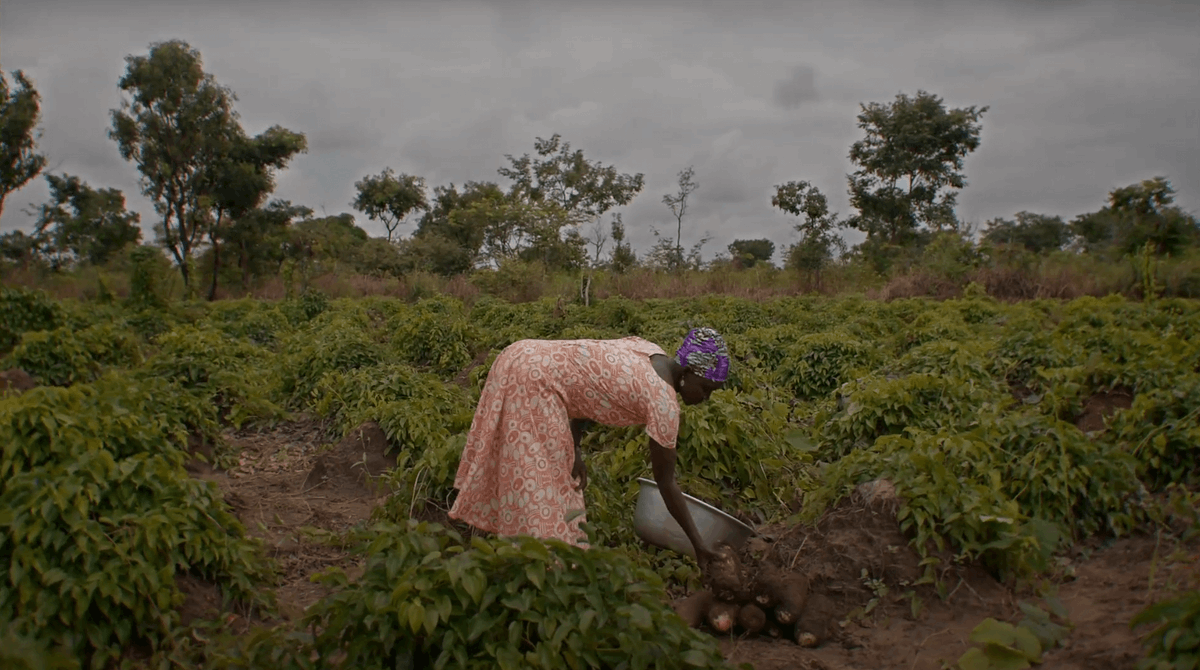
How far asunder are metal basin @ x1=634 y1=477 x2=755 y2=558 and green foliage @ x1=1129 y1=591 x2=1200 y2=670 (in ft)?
5.50

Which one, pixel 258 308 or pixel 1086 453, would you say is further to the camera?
pixel 258 308

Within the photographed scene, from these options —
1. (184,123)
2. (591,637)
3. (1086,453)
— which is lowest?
(591,637)

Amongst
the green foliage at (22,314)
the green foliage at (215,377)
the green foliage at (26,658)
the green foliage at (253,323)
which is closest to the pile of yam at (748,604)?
the green foliage at (26,658)

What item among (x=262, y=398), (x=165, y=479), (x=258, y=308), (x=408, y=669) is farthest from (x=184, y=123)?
(x=408, y=669)

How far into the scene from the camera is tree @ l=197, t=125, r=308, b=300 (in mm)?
20938

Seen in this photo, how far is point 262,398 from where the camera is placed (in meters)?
7.46

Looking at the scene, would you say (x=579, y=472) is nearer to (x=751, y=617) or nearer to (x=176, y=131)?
(x=751, y=617)

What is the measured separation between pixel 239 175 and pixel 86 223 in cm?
573

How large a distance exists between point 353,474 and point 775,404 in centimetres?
334

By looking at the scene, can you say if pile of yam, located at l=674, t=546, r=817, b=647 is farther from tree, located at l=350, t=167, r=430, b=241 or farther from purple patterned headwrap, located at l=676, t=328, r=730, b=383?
tree, located at l=350, t=167, r=430, b=241

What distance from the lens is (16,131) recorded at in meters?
18.8

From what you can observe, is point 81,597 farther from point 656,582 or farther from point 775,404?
point 775,404

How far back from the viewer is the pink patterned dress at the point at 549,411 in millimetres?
3172

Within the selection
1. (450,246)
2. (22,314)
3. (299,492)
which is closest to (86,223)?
(450,246)
